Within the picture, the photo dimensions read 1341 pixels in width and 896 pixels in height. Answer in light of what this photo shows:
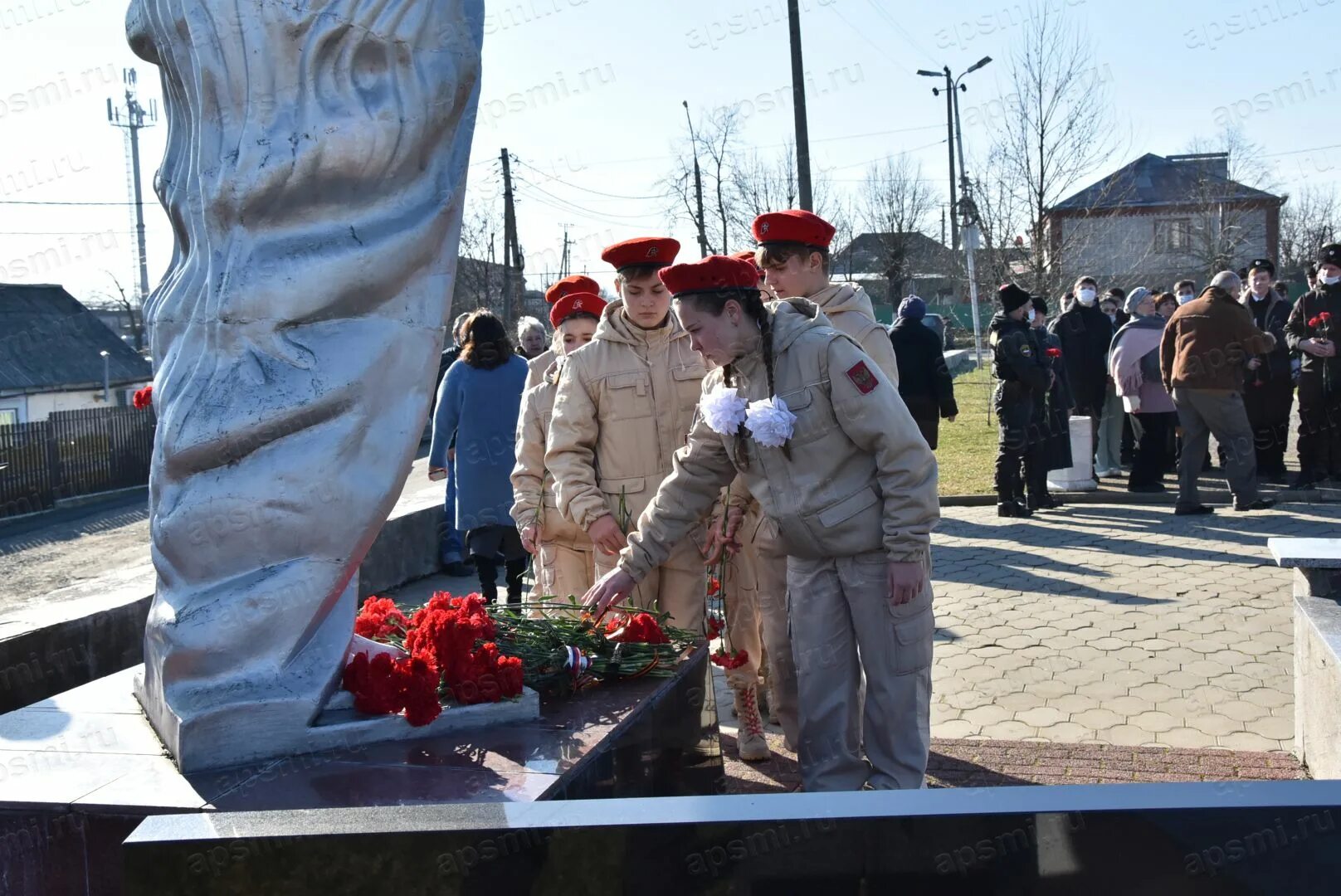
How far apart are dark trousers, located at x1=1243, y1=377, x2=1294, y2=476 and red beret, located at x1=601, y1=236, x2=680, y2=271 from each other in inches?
342

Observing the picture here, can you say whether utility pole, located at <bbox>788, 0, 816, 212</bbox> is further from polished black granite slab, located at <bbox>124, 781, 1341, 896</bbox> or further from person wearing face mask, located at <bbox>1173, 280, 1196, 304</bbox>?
polished black granite slab, located at <bbox>124, 781, 1341, 896</bbox>

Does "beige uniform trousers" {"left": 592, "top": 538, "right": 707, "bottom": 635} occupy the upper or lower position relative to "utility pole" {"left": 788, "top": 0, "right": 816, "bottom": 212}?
lower

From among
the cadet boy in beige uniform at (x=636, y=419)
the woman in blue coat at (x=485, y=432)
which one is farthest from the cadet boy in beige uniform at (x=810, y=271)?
the woman in blue coat at (x=485, y=432)

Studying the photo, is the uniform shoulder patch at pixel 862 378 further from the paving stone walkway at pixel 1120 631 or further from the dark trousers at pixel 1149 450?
the dark trousers at pixel 1149 450

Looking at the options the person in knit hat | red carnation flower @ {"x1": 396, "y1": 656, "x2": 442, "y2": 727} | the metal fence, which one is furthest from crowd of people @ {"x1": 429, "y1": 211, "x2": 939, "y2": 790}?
the metal fence

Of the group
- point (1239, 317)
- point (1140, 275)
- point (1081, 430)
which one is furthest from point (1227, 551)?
point (1140, 275)

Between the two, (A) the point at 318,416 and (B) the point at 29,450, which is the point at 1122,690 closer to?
(A) the point at 318,416

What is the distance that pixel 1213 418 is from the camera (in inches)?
406

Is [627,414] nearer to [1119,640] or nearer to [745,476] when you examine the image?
[745,476]

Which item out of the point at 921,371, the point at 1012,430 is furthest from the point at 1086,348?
the point at 921,371

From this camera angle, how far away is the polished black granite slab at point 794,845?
2160 mm

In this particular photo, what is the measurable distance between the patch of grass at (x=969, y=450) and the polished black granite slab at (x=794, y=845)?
30.5ft

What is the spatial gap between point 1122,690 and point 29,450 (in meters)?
18.6

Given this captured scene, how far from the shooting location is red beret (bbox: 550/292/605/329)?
6230mm
